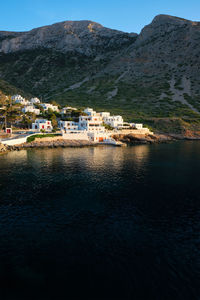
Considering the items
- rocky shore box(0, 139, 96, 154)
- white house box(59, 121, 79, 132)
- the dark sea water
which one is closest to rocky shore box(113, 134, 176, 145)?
rocky shore box(0, 139, 96, 154)

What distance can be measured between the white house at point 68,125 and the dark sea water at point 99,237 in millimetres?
70595

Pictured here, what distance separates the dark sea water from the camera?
1714cm

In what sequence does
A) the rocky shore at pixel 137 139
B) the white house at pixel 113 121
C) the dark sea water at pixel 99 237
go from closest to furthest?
the dark sea water at pixel 99 237
the rocky shore at pixel 137 139
the white house at pixel 113 121

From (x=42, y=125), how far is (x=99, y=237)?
9792cm

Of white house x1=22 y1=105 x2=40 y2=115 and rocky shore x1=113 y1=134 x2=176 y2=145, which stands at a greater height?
white house x1=22 y1=105 x2=40 y2=115

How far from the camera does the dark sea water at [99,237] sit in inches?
675

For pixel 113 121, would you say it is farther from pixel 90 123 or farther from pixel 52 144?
pixel 52 144

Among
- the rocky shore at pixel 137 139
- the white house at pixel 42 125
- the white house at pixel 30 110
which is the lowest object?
the rocky shore at pixel 137 139

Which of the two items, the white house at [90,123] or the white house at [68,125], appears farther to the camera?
the white house at [68,125]

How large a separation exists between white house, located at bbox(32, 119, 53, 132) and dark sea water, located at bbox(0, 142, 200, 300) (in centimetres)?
6973

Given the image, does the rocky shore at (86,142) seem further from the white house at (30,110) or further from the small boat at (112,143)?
the white house at (30,110)

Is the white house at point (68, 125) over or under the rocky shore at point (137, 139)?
over

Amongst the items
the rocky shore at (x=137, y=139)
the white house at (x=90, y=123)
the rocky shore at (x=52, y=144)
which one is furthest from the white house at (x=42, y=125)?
the rocky shore at (x=137, y=139)

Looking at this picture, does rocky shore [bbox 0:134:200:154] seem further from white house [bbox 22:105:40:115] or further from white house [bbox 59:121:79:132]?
white house [bbox 22:105:40:115]
